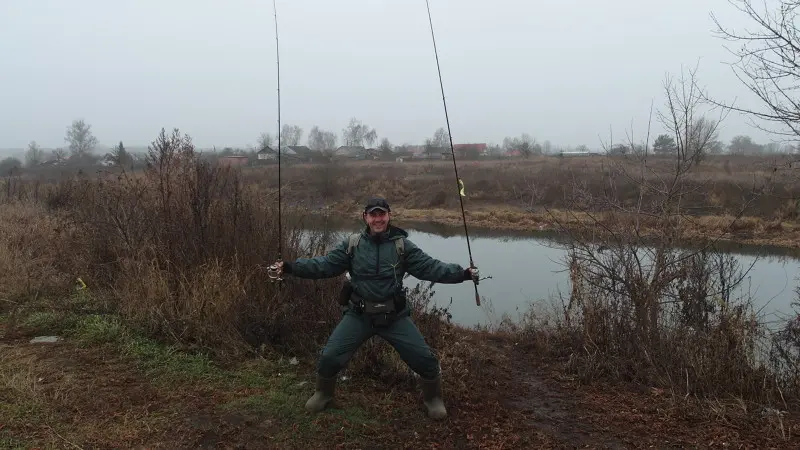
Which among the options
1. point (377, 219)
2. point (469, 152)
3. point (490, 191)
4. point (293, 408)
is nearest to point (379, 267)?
point (377, 219)

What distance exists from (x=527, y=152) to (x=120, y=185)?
49090 millimetres

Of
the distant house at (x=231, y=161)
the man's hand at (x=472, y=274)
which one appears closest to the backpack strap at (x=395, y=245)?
the man's hand at (x=472, y=274)

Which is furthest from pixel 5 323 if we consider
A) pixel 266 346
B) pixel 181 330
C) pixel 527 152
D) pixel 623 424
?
pixel 527 152

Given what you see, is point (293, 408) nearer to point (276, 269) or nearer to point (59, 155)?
point (276, 269)

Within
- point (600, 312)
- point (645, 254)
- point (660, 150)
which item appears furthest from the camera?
point (660, 150)

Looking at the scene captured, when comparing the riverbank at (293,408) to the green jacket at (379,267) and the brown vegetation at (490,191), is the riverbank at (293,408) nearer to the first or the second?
the green jacket at (379,267)

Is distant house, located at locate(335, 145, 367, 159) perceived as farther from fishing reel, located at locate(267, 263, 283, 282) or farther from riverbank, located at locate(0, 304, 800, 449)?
fishing reel, located at locate(267, 263, 283, 282)

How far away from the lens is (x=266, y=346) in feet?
16.2

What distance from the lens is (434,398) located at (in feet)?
12.7

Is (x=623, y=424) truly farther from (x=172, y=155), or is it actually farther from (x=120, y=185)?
(x=120, y=185)

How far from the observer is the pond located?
10.0m

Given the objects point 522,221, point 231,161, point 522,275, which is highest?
point 231,161

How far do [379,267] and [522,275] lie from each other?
1191 centimetres

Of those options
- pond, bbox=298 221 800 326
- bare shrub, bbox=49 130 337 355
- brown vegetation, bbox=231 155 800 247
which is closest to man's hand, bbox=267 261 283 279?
bare shrub, bbox=49 130 337 355
